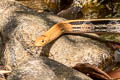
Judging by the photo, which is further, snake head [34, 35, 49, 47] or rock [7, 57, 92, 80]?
snake head [34, 35, 49, 47]

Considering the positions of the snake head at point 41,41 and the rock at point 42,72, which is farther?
the snake head at point 41,41

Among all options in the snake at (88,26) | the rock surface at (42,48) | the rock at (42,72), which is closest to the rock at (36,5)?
the snake at (88,26)

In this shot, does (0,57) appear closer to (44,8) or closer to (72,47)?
(72,47)

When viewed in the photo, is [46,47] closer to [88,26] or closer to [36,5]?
[88,26]

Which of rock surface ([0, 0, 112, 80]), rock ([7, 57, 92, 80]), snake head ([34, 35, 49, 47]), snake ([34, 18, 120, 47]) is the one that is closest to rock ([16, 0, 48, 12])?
snake ([34, 18, 120, 47])

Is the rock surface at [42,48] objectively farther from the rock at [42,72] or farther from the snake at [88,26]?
the rock at [42,72]

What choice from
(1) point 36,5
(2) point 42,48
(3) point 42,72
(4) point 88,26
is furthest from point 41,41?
(1) point 36,5

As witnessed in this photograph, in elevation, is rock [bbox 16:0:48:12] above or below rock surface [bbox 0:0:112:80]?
above

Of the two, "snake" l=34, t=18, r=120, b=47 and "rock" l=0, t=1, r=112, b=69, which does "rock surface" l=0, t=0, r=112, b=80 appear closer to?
"rock" l=0, t=1, r=112, b=69

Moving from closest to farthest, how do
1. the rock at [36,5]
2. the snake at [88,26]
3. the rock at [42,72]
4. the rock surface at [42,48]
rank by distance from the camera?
the rock at [42,72] < the rock surface at [42,48] < the snake at [88,26] < the rock at [36,5]
